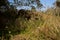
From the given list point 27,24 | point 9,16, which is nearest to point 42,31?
point 27,24

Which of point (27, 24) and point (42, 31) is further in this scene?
point (27, 24)

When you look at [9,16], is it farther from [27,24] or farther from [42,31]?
[42,31]

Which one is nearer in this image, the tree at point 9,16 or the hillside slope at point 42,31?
the hillside slope at point 42,31

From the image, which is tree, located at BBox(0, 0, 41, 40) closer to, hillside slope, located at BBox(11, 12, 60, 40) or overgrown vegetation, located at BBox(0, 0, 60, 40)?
overgrown vegetation, located at BBox(0, 0, 60, 40)

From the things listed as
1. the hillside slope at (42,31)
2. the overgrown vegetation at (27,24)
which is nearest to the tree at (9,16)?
the overgrown vegetation at (27,24)

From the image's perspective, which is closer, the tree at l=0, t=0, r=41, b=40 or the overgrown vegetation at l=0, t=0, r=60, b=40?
the overgrown vegetation at l=0, t=0, r=60, b=40

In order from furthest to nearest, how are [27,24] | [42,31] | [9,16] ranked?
1. [9,16]
2. [27,24]
3. [42,31]

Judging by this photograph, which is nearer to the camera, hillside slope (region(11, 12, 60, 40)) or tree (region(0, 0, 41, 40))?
hillside slope (region(11, 12, 60, 40))

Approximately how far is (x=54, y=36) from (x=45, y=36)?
0.30m

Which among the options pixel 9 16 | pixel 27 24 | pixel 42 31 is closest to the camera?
pixel 42 31

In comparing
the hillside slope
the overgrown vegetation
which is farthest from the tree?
the hillside slope

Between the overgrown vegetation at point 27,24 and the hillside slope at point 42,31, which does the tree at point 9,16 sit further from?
the hillside slope at point 42,31

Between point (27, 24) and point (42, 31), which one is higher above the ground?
point (42, 31)

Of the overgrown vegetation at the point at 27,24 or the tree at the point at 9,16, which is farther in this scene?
the tree at the point at 9,16
